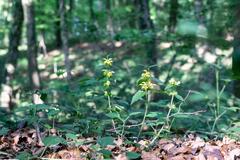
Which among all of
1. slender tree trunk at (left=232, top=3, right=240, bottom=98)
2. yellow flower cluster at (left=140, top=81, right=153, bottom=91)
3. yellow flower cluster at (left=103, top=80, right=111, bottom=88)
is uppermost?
slender tree trunk at (left=232, top=3, right=240, bottom=98)

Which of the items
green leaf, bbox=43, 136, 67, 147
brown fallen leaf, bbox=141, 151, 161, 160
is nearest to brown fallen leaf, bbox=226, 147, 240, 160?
brown fallen leaf, bbox=141, 151, 161, 160

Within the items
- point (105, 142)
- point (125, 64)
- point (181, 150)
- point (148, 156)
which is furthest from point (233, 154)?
point (125, 64)

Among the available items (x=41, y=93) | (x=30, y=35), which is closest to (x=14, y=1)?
(x=30, y=35)

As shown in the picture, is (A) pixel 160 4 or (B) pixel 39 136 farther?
(A) pixel 160 4

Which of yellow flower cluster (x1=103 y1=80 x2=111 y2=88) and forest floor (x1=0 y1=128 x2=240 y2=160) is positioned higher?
yellow flower cluster (x1=103 y1=80 x2=111 y2=88)

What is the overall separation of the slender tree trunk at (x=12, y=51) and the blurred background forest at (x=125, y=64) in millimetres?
26

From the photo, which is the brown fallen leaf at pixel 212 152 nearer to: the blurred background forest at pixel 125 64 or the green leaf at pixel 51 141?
the blurred background forest at pixel 125 64

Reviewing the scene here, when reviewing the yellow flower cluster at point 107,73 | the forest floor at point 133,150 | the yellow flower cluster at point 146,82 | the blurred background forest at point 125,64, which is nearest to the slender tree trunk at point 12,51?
the blurred background forest at point 125,64

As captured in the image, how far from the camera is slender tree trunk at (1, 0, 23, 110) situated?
37.3 feet

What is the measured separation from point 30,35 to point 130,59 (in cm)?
1034

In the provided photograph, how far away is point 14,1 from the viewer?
37.2 feet

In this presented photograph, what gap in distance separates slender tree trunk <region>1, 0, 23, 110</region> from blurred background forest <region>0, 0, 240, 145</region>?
0.03 m

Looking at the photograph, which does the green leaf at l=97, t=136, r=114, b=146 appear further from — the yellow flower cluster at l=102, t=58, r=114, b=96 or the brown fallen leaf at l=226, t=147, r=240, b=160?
the brown fallen leaf at l=226, t=147, r=240, b=160

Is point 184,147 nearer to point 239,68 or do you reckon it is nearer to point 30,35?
point 239,68
